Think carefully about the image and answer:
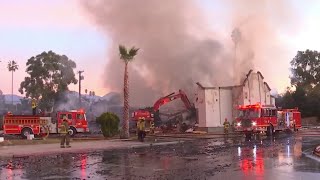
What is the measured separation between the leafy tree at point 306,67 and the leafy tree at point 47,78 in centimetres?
4583

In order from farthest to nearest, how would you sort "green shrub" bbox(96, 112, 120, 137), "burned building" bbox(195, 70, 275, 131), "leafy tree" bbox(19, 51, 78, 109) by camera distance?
1. "leafy tree" bbox(19, 51, 78, 109)
2. "burned building" bbox(195, 70, 275, 131)
3. "green shrub" bbox(96, 112, 120, 137)

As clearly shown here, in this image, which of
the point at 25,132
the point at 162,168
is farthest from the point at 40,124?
the point at 162,168

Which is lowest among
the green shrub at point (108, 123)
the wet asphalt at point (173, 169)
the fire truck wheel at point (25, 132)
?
the wet asphalt at point (173, 169)

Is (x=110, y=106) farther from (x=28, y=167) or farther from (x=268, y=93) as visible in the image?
(x=28, y=167)

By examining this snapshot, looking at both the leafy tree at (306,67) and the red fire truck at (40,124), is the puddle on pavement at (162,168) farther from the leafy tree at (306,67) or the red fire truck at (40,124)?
the leafy tree at (306,67)

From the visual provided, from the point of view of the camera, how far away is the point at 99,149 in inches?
880

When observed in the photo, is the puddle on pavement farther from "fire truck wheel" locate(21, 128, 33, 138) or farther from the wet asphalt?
"fire truck wheel" locate(21, 128, 33, 138)

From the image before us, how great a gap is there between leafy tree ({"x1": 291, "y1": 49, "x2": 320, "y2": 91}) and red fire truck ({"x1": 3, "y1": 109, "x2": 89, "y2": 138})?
6307 cm

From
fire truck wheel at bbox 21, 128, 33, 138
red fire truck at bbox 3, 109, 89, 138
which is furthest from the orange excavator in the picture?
fire truck wheel at bbox 21, 128, 33, 138

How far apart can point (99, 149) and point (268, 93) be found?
27.7 m

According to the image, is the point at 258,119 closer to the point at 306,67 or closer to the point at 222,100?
the point at 222,100

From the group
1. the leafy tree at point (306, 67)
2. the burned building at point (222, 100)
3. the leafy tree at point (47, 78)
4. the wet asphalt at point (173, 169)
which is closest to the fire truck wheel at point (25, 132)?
the burned building at point (222, 100)

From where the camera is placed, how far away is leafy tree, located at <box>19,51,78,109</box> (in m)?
71.1

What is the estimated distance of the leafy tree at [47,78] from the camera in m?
71.1
